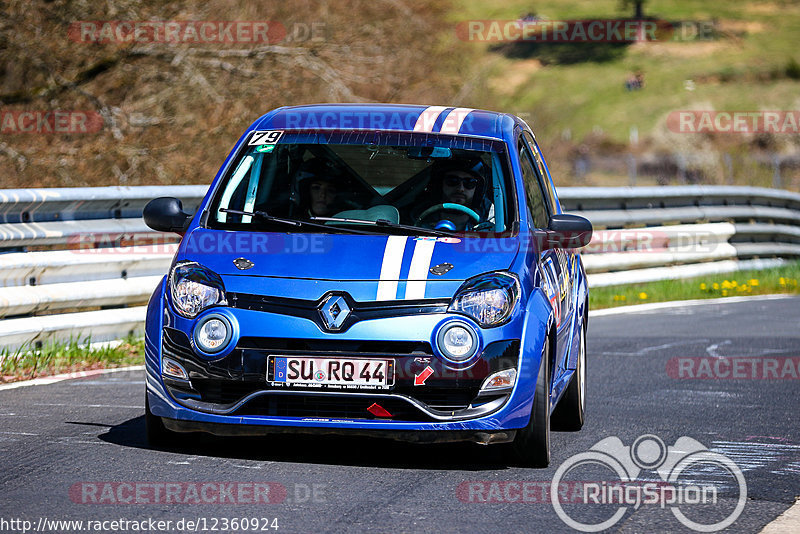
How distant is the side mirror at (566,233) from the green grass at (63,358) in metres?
3.69

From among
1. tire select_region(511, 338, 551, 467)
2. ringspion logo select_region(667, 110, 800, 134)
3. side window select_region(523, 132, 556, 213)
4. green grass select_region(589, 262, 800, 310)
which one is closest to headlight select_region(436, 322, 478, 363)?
tire select_region(511, 338, 551, 467)

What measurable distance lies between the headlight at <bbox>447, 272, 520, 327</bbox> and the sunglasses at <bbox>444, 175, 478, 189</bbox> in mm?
1044

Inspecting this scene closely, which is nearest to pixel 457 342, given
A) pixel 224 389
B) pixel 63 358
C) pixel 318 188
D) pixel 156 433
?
pixel 224 389

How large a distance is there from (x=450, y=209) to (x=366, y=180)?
71cm

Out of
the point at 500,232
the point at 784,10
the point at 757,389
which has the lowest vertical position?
the point at 757,389

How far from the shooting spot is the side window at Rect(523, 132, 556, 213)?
25.2 feet

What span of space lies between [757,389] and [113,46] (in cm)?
1036

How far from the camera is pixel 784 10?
4104 inches

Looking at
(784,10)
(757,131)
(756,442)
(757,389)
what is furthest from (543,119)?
(784,10)

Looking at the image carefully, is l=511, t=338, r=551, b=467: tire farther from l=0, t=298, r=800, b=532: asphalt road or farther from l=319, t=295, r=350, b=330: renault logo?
l=319, t=295, r=350, b=330: renault logo

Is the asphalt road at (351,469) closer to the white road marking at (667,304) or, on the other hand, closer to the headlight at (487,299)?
the headlight at (487,299)

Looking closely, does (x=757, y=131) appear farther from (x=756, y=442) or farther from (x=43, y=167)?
(x=756, y=442)

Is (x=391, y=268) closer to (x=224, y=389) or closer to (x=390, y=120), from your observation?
(x=224, y=389)

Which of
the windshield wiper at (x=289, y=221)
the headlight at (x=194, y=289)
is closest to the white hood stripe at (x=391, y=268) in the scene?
the windshield wiper at (x=289, y=221)
